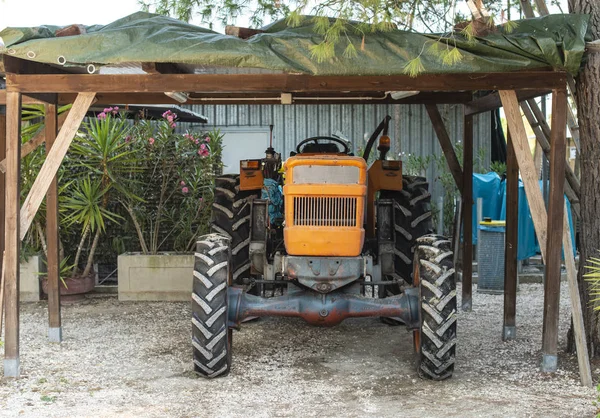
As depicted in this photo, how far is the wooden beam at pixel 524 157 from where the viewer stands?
5109 millimetres

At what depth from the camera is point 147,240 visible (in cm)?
867

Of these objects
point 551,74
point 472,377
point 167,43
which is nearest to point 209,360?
point 472,377

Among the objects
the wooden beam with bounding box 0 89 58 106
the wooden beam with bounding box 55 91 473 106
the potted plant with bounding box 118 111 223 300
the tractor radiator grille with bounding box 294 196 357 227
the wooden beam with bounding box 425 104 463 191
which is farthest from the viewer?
the potted plant with bounding box 118 111 223 300

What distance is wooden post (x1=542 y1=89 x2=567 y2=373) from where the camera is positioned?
5.04 metres

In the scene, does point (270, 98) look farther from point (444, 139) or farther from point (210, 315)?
point (210, 315)

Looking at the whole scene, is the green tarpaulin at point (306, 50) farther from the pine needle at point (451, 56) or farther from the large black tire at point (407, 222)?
the large black tire at point (407, 222)

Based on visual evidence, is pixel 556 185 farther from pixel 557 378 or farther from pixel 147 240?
pixel 147 240

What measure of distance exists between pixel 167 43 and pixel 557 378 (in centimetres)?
342

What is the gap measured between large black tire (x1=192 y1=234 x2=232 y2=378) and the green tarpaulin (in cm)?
132

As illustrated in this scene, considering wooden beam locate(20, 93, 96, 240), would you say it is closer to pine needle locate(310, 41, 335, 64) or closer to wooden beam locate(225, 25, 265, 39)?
wooden beam locate(225, 25, 265, 39)

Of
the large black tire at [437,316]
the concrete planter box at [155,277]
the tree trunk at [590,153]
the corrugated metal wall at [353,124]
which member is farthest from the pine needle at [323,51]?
the corrugated metal wall at [353,124]

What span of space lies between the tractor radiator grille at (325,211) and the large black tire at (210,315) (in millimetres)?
631

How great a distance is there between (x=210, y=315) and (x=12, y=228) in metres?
1.58

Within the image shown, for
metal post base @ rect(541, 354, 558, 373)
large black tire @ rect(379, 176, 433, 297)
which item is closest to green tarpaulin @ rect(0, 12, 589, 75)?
large black tire @ rect(379, 176, 433, 297)
